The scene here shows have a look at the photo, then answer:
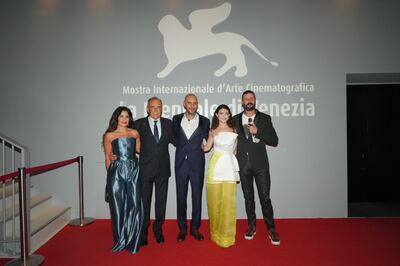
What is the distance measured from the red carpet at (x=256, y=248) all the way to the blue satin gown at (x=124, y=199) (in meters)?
0.16

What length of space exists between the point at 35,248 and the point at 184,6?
3988 mm

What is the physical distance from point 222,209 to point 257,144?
92cm

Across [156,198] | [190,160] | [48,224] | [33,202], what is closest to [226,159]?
[190,160]

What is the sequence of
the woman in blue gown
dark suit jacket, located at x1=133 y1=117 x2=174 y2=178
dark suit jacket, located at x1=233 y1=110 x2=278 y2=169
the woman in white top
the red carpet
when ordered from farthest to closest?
dark suit jacket, located at x1=233 y1=110 x2=278 y2=169 < dark suit jacket, located at x1=133 y1=117 x2=174 y2=178 < the woman in white top < the woman in blue gown < the red carpet

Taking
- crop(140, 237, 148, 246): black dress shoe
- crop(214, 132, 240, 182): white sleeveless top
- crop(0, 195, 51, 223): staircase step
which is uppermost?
crop(214, 132, 240, 182): white sleeveless top

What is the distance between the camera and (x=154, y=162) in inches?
140

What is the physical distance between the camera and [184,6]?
468 centimetres

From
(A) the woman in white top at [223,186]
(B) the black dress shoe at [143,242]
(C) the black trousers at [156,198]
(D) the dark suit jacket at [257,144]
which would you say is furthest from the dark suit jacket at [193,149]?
(B) the black dress shoe at [143,242]

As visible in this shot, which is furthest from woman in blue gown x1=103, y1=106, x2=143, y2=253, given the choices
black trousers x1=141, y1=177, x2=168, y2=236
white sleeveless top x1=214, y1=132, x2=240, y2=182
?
white sleeveless top x1=214, y1=132, x2=240, y2=182

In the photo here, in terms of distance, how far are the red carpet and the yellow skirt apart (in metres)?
0.13

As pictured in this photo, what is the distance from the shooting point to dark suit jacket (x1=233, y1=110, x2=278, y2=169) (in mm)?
3670

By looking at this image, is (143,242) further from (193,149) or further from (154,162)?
(193,149)

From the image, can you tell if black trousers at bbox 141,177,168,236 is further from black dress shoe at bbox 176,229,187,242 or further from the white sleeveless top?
the white sleeveless top

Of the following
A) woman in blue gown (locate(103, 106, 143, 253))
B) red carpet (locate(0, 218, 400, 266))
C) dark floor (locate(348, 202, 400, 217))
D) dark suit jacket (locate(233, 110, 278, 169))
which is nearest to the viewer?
red carpet (locate(0, 218, 400, 266))
